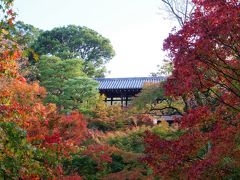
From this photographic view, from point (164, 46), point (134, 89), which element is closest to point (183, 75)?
point (164, 46)

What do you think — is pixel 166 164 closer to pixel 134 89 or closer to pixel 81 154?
pixel 81 154

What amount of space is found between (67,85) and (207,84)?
16695 millimetres

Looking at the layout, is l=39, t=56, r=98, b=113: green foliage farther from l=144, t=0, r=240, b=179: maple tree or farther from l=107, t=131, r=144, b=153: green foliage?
l=144, t=0, r=240, b=179: maple tree

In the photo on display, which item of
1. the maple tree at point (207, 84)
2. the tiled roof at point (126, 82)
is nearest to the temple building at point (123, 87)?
the tiled roof at point (126, 82)

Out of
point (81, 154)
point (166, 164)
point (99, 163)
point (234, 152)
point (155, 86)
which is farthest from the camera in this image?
point (155, 86)

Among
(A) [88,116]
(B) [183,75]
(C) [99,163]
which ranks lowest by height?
(C) [99,163]

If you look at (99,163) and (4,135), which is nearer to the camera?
(4,135)

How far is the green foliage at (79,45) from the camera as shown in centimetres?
4100

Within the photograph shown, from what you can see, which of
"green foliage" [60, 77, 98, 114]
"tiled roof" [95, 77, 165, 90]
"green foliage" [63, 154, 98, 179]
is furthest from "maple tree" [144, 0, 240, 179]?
"tiled roof" [95, 77, 165, 90]

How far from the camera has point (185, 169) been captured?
664 centimetres

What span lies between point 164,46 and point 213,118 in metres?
1.53

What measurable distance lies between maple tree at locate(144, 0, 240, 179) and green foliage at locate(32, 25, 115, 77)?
33079 mm

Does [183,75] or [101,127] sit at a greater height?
[183,75]

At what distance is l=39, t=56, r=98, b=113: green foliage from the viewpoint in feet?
72.5
